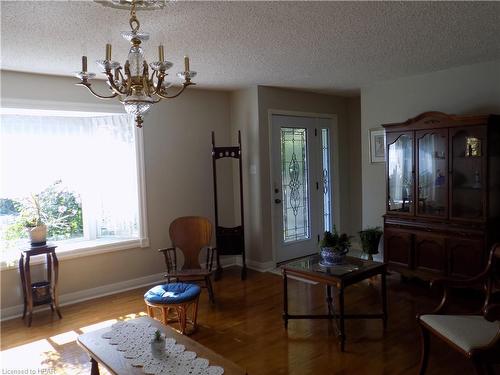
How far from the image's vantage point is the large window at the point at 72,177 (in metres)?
4.10

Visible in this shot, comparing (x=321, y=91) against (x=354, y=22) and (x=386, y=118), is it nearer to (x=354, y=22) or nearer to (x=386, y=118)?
(x=386, y=118)

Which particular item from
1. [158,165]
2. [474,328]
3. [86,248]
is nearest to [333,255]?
[474,328]

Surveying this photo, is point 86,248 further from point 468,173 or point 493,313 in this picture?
point 468,173

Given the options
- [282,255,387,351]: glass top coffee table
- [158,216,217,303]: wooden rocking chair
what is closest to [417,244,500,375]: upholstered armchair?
[282,255,387,351]: glass top coffee table

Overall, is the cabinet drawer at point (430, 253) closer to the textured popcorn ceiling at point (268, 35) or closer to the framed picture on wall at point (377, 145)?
the framed picture on wall at point (377, 145)

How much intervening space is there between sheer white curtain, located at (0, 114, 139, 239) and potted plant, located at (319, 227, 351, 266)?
2.40m

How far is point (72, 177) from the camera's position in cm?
452

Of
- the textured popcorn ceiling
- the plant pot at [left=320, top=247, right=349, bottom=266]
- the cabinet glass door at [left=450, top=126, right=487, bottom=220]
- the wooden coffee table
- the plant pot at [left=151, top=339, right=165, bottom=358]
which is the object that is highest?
the textured popcorn ceiling

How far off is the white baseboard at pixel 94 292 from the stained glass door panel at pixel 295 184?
186 cm

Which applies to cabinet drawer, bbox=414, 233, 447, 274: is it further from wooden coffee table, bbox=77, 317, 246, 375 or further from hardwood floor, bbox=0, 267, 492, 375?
wooden coffee table, bbox=77, 317, 246, 375

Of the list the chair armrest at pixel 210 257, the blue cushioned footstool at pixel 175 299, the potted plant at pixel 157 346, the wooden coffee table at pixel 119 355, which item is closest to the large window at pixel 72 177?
the chair armrest at pixel 210 257

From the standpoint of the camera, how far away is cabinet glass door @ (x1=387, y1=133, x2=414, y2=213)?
4.16 meters

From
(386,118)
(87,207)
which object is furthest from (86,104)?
(386,118)

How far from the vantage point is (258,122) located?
4.93m
